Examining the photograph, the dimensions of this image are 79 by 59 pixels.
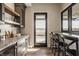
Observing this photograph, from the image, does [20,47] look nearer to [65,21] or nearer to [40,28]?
[65,21]

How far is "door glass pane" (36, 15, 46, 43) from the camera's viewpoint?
6133mm

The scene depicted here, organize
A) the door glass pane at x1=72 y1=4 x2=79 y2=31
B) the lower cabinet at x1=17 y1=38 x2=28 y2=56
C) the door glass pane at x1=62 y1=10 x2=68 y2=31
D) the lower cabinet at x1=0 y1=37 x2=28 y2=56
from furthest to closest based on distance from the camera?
the door glass pane at x1=62 y1=10 x2=68 y2=31 → the door glass pane at x1=72 y1=4 x2=79 y2=31 → the lower cabinet at x1=17 y1=38 x2=28 y2=56 → the lower cabinet at x1=0 y1=37 x2=28 y2=56

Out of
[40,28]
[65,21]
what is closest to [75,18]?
[65,21]

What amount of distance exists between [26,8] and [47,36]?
5.04 ft

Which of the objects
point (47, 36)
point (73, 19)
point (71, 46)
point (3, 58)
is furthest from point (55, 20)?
point (3, 58)

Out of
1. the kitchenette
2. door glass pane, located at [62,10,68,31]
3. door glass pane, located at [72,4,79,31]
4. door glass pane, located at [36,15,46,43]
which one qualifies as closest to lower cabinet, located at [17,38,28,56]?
the kitchenette

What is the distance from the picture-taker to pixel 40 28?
6.29 metres

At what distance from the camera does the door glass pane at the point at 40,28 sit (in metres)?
6.13

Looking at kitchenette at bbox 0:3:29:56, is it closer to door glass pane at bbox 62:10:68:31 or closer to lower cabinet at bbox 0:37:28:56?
lower cabinet at bbox 0:37:28:56

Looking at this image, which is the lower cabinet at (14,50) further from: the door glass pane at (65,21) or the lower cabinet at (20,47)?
the door glass pane at (65,21)

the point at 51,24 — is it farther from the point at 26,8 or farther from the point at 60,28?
the point at 26,8

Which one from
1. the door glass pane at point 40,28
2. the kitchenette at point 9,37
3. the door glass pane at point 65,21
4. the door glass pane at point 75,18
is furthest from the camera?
the door glass pane at point 40,28

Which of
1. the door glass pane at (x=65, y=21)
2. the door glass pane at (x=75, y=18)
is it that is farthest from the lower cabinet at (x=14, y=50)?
the door glass pane at (x=65, y=21)

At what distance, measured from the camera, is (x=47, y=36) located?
626 cm
